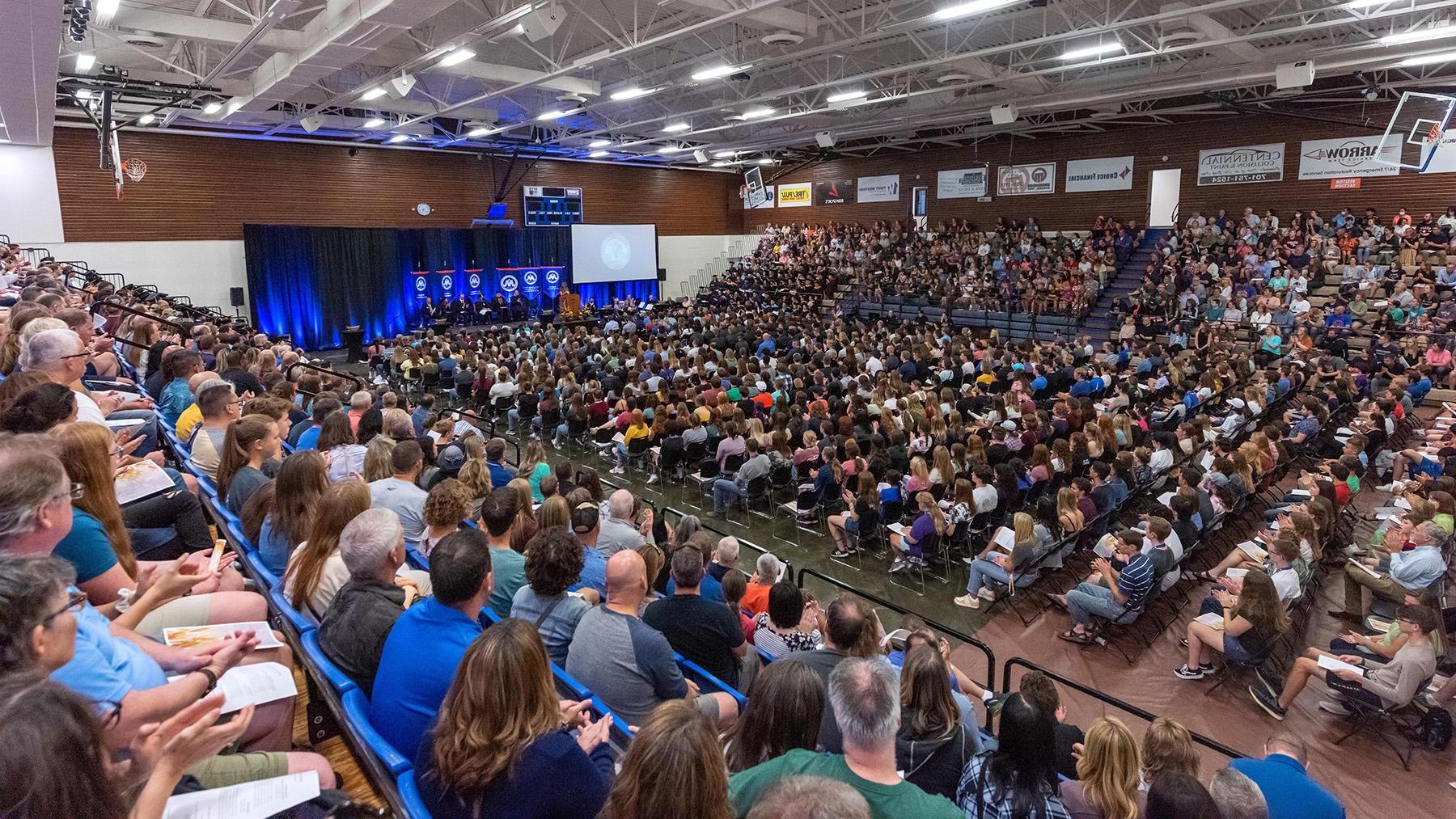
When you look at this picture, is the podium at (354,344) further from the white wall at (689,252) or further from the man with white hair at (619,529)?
the man with white hair at (619,529)

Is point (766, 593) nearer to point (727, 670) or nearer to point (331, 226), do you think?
point (727, 670)

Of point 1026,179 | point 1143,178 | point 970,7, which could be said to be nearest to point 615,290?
point 1026,179

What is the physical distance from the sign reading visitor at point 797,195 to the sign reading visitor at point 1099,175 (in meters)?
9.77

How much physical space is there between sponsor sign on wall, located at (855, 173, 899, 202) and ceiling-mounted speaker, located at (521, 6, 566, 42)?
18.2m

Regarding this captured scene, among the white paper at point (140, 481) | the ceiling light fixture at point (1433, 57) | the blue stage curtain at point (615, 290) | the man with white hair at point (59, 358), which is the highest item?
the ceiling light fixture at point (1433, 57)

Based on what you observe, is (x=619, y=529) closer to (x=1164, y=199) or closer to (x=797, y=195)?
(x=1164, y=199)

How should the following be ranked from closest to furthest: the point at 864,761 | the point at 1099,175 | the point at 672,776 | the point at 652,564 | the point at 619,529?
1. the point at 672,776
2. the point at 864,761
3. the point at 652,564
4. the point at 619,529
5. the point at 1099,175

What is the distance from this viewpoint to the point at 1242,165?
1900cm

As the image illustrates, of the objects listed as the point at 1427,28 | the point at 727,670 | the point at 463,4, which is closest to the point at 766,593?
the point at 727,670

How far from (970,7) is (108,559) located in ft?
31.3

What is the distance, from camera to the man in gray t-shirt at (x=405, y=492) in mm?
4379

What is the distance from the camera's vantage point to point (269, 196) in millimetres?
19641

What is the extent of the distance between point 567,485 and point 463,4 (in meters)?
9.25

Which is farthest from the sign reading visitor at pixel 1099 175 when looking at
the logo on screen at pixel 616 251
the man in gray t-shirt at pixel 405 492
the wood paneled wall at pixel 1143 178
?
the man in gray t-shirt at pixel 405 492
